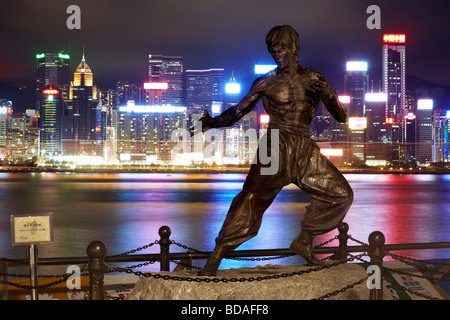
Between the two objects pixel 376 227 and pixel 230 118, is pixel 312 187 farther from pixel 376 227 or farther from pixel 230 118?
pixel 376 227

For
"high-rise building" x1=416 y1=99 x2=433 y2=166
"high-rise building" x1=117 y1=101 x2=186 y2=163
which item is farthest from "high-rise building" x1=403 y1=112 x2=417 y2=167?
"high-rise building" x1=117 y1=101 x2=186 y2=163

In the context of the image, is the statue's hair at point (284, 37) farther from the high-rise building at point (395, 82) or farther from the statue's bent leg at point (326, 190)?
the high-rise building at point (395, 82)

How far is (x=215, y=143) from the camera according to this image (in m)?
162

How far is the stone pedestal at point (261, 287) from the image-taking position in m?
4.85

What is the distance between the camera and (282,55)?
17.9 ft

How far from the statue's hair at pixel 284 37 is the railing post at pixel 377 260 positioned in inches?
79.2

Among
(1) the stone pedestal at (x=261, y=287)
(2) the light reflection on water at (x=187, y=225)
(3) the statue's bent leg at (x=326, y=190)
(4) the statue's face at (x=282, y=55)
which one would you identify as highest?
(4) the statue's face at (x=282, y=55)

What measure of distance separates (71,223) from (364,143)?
139 m

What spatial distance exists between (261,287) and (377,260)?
112 cm

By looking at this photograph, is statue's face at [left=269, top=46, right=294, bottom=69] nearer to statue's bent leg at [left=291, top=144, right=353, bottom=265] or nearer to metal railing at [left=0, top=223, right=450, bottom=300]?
statue's bent leg at [left=291, top=144, right=353, bottom=265]

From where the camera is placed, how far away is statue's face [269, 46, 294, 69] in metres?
5.46

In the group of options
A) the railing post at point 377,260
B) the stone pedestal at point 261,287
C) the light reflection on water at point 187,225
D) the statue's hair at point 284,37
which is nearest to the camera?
the stone pedestal at point 261,287

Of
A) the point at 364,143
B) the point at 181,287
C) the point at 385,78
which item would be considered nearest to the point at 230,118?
the point at 181,287

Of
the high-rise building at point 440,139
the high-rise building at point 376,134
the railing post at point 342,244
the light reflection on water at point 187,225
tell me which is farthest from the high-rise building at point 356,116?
the railing post at point 342,244
